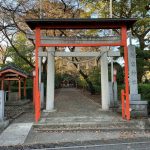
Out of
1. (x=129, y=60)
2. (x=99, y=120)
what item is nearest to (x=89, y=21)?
(x=129, y=60)

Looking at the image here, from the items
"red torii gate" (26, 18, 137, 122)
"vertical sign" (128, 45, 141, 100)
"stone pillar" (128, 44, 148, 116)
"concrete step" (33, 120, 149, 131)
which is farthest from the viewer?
"vertical sign" (128, 45, 141, 100)

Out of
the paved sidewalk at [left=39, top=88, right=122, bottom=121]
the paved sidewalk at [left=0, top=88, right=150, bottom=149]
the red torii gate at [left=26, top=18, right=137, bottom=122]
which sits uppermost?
the red torii gate at [left=26, top=18, right=137, bottom=122]

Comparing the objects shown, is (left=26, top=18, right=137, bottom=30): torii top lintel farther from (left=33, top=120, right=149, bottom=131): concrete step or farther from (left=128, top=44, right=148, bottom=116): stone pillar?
(left=33, top=120, right=149, bottom=131): concrete step

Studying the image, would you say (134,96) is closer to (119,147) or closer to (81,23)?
(81,23)

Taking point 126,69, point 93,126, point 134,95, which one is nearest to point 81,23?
point 126,69

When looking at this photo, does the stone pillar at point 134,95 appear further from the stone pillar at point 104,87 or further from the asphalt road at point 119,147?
the asphalt road at point 119,147

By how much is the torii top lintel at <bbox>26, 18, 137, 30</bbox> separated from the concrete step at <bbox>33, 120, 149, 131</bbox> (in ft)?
14.4

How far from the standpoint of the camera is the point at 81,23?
502 inches

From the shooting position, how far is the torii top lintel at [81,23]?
12.3 meters

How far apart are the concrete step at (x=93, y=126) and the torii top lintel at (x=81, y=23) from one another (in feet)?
14.4

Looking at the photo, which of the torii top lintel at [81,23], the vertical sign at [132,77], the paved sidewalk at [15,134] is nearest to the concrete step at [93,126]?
the paved sidewalk at [15,134]

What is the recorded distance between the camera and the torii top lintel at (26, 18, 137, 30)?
1234 cm

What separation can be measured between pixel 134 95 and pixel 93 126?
285 centimetres

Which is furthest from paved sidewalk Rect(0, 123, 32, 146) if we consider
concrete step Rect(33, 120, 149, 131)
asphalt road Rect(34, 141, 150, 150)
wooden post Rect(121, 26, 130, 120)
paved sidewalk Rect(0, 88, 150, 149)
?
wooden post Rect(121, 26, 130, 120)
